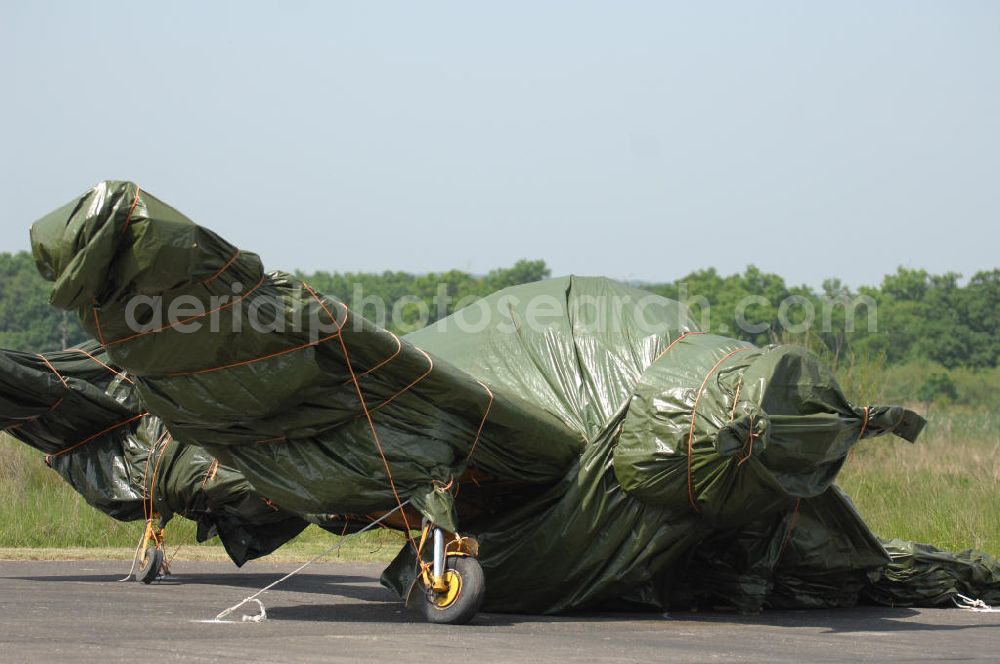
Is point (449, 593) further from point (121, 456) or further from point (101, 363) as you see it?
point (101, 363)

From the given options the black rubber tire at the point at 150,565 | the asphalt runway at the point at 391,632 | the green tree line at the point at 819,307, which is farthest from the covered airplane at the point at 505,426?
the green tree line at the point at 819,307

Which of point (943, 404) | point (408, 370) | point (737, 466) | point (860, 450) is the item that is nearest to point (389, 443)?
point (408, 370)

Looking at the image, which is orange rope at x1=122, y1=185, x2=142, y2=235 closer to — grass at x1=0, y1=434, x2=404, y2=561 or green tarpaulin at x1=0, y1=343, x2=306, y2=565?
green tarpaulin at x1=0, y1=343, x2=306, y2=565

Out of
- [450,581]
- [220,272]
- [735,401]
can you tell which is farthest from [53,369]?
[735,401]

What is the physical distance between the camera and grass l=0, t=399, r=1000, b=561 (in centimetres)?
1488

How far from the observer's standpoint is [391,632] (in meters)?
A: 7.93

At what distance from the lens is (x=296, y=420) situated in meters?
8.53

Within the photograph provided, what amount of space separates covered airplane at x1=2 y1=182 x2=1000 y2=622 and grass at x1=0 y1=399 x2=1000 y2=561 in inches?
193

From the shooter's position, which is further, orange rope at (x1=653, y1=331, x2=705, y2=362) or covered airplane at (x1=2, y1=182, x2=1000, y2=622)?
orange rope at (x1=653, y1=331, x2=705, y2=362)

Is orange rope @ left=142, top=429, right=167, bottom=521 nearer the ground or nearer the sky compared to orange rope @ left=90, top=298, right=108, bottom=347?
nearer the ground

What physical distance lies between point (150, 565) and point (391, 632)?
14.7ft

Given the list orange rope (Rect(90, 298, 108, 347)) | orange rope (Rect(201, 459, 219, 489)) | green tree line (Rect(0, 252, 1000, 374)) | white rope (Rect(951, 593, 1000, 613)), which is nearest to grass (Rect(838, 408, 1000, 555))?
white rope (Rect(951, 593, 1000, 613))

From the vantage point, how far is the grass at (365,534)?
1488 centimetres

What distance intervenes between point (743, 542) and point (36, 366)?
5975mm
